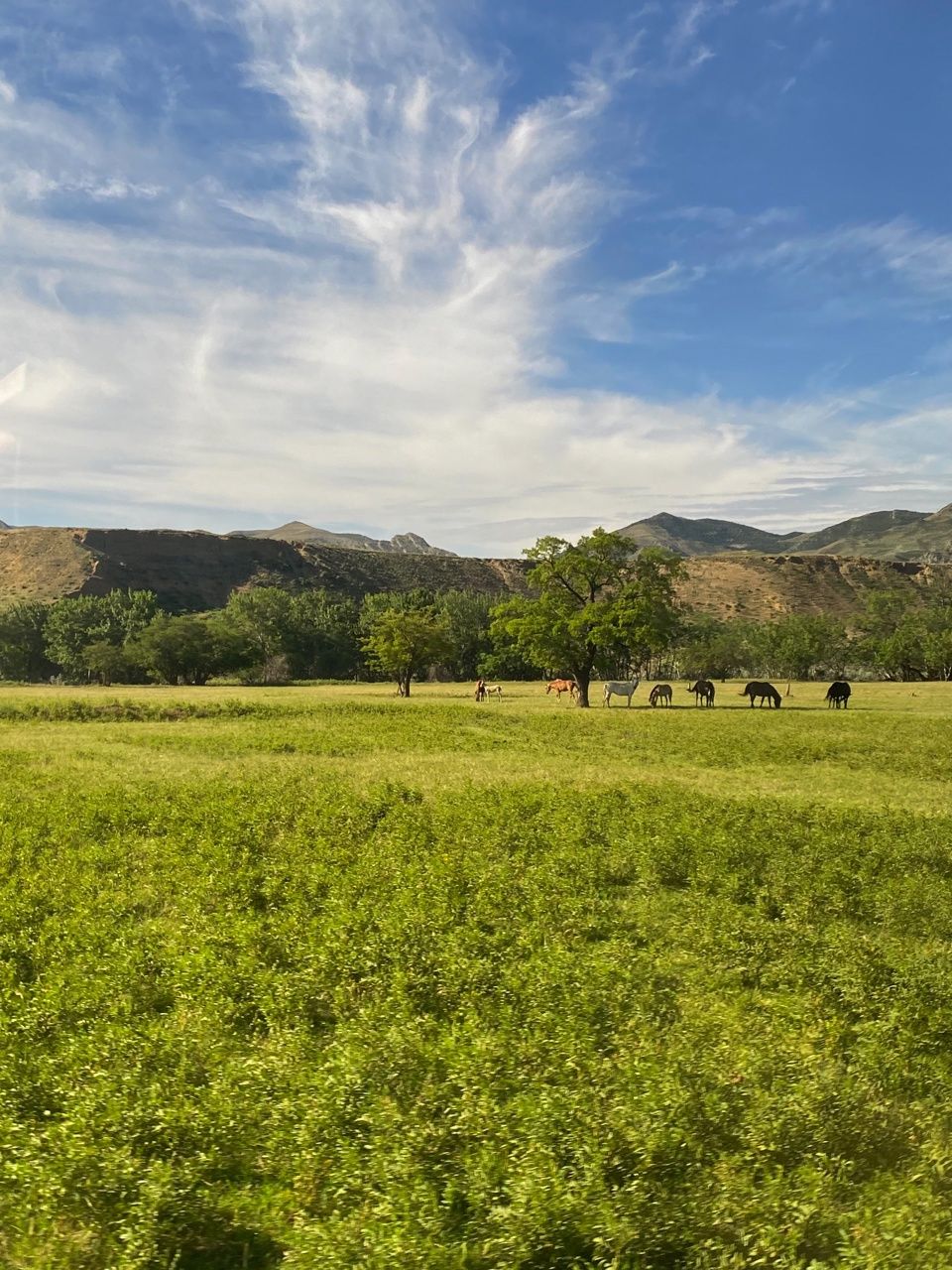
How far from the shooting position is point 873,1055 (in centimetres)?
812

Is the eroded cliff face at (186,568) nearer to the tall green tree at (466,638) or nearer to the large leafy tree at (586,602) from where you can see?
the tall green tree at (466,638)

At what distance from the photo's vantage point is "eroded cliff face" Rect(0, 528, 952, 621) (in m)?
152

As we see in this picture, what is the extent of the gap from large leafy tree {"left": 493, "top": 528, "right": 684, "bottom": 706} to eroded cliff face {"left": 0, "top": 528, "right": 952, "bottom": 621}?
11032 cm

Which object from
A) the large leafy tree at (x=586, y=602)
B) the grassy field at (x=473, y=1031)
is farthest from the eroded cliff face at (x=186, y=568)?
the grassy field at (x=473, y=1031)

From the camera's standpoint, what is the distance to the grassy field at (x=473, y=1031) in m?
5.70

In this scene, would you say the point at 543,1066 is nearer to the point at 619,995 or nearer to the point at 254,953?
the point at 619,995

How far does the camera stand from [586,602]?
52781 millimetres

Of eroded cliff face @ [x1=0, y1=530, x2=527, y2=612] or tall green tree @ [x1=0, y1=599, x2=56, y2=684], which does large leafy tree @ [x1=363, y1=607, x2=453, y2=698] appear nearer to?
tall green tree @ [x1=0, y1=599, x2=56, y2=684]

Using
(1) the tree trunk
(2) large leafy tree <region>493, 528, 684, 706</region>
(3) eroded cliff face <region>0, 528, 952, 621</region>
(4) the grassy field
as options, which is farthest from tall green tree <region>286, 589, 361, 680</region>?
(4) the grassy field

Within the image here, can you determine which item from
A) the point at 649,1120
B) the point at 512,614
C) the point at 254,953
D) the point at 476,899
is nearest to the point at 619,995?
the point at 649,1120

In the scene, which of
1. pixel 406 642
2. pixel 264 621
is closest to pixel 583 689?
pixel 406 642

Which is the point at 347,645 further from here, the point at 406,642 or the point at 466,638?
the point at 406,642

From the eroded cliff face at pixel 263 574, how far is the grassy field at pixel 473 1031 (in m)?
145

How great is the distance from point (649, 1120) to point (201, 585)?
174 meters
